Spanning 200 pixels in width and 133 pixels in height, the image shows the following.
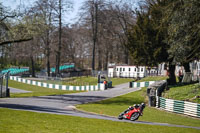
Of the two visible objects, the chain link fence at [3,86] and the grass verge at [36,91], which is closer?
the chain link fence at [3,86]

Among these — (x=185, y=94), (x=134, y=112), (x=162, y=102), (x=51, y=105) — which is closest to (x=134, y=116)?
(x=134, y=112)

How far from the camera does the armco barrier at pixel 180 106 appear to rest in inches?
830

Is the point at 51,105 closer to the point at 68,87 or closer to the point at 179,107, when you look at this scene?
the point at 179,107

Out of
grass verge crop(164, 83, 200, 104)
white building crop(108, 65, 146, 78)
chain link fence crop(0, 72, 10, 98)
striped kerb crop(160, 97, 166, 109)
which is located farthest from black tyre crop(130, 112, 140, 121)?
white building crop(108, 65, 146, 78)

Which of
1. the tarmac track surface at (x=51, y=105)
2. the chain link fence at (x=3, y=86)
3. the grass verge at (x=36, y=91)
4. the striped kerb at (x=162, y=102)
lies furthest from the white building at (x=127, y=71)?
the striped kerb at (x=162, y=102)

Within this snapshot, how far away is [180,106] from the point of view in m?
22.3

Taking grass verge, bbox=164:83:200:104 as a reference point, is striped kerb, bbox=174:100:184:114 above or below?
below

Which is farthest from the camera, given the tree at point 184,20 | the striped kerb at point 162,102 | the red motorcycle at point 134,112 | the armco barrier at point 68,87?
the armco barrier at point 68,87

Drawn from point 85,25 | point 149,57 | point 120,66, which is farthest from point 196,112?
point 85,25

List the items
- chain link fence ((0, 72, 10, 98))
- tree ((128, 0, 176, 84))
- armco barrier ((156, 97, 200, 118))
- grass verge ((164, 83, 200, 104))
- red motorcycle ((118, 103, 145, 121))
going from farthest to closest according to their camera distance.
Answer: tree ((128, 0, 176, 84)), chain link fence ((0, 72, 10, 98)), grass verge ((164, 83, 200, 104)), armco barrier ((156, 97, 200, 118)), red motorcycle ((118, 103, 145, 121))

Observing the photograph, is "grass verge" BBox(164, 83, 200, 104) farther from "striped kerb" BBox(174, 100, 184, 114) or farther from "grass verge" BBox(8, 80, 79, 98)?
"grass verge" BBox(8, 80, 79, 98)

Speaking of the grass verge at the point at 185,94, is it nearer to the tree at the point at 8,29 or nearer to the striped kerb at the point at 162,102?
the striped kerb at the point at 162,102

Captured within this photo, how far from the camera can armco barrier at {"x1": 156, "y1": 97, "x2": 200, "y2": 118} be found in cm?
2108

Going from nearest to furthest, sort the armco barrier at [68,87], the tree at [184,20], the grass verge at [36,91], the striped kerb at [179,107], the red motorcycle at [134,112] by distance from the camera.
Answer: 1. the red motorcycle at [134,112]
2. the tree at [184,20]
3. the striped kerb at [179,107]
4. the grass verge at [36,91]
5. the armco barrier at [68,87]
